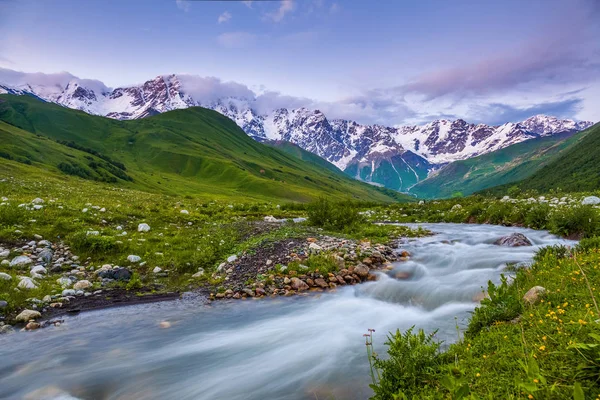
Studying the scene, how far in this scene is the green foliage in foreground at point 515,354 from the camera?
365 cm

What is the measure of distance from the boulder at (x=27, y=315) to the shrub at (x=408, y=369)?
10.5m

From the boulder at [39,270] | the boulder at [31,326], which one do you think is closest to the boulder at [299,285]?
the boulder at [31,326]

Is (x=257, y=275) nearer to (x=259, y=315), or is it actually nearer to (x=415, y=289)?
(x=259, y=315)

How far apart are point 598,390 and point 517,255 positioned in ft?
44.1

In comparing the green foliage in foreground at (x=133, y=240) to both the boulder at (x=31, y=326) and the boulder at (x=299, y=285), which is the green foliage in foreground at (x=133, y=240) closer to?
the boulder at (x=299, y=285)

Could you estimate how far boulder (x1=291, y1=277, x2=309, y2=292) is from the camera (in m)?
13.1

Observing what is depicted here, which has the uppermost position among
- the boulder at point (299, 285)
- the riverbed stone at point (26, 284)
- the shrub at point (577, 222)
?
the shrub at point (577, 222)

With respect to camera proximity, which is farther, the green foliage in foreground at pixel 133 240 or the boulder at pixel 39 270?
the green foliage in foreground at pixel 133 240

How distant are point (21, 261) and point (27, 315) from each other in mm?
3842

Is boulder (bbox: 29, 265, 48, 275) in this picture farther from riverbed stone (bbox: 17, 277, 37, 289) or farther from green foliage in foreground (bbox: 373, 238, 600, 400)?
green foliage in foreground (bbox: 373, 238, 600, 400)

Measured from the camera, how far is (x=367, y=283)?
13.7m

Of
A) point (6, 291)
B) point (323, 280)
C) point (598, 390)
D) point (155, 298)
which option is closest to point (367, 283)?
point (323, 280)

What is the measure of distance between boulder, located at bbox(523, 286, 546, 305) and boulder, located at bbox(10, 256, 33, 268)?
16.2 m

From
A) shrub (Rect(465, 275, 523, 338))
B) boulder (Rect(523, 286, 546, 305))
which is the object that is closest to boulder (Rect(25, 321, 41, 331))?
shrub (Rect(465, 275, 523, 338))
